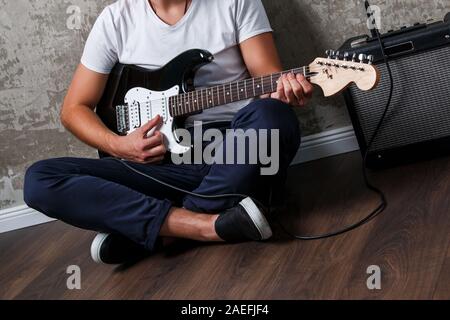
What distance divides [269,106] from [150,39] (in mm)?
449

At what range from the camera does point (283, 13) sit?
1981 mm

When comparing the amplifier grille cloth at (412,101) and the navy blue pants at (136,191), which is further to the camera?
the amplifier grille cloth at (412,101)

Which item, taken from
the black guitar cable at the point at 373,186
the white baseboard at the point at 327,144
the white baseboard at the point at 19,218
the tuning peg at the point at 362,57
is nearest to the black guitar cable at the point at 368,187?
the black guitar cable at the point at 373,186

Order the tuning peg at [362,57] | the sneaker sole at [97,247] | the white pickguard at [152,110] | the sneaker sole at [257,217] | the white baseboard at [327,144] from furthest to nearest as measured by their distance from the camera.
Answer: the white baseboard at [327,144] < the white pickguard at [152,110] < the sneaker sole at [97,247] < the sneaker sole at [257,217] < the tuning peg at [362,57]

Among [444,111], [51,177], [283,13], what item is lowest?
[444,111]

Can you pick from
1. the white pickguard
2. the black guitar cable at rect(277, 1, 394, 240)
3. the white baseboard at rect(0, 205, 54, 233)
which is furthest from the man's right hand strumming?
the white baseboard at rect(0, 205, 54, 233)

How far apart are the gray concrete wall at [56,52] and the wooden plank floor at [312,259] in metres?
0.36

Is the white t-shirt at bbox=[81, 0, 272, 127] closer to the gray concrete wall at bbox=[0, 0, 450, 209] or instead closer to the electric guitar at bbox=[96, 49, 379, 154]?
the electric guitar at bbox=[96, 49, 379, 154]

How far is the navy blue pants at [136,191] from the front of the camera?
151cm

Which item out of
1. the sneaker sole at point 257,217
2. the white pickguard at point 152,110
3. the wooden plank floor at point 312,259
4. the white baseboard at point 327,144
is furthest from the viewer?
the white baseboard at point 327,144

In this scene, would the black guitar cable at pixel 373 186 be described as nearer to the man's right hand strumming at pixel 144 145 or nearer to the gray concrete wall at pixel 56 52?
the gray concrete wall at pixel 56 52

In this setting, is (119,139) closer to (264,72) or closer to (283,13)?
(264,72)

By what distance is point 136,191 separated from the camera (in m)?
1.57

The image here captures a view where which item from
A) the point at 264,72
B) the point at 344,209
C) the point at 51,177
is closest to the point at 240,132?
the point at 264,72
